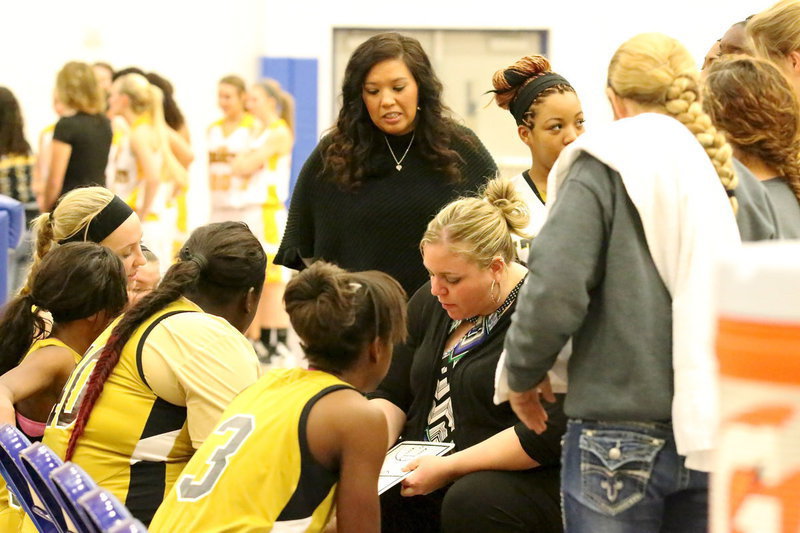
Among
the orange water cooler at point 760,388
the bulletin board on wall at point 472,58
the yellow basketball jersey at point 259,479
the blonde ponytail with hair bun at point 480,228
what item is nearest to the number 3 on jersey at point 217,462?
the yellow basketball jersey at point 259,479

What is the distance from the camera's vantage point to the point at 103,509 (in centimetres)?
161

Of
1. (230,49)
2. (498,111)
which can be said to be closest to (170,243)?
(230,49)

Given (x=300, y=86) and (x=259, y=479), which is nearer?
(x=259, y=479)

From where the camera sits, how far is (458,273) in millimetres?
2754

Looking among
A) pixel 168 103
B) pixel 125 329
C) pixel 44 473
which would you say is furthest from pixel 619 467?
pixel 168 103

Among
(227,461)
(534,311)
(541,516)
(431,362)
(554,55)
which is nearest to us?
(534,311)

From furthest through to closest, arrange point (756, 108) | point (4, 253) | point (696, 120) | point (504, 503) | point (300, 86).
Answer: point (300, 86) → point (4, 253) → point (504, 503) → point (756, 108) → point (696, 120)

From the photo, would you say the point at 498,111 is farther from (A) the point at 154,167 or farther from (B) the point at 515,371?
(B) the point at 515,371

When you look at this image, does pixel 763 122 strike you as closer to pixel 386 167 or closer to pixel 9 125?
pixel 386 167

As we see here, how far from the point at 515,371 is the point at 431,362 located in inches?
36.1

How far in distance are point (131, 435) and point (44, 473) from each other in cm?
52

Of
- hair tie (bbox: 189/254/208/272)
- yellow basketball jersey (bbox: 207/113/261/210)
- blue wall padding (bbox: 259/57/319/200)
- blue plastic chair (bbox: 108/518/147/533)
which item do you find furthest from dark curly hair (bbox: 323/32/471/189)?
blue wall padding (bbox: 259/57/319/200)

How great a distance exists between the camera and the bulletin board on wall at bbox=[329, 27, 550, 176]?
11.0 meters

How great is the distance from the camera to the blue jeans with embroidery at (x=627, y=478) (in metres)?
1.98
